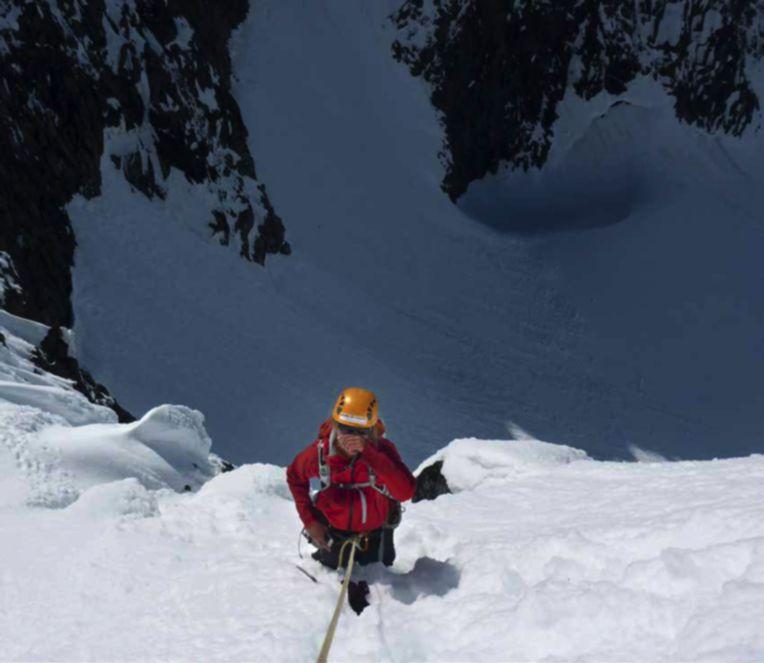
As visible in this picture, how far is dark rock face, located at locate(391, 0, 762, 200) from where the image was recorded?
3041 centimetres

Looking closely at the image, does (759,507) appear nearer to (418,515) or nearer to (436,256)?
(418,515)

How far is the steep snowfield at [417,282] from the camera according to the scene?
1667cm

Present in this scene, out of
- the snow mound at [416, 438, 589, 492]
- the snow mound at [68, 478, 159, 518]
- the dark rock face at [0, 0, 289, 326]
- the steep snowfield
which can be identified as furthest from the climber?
the steep snowfield

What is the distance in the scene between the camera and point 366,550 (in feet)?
12.8

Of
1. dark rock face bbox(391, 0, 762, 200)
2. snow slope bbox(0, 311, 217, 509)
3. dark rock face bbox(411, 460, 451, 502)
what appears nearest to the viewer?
snow slope bbox(0, 311, 217, 509)

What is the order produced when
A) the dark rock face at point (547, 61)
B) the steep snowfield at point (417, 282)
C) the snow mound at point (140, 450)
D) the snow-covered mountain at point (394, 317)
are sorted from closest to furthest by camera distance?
the snow-covered mountain at point (394, 317) < the snow mound at point (140, 450) < the steep snowfield at point (417, 282) < the dark rock face at point (547, 61)

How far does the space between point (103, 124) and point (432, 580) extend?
16592 mm

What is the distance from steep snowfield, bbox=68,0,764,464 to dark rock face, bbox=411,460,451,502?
815cm

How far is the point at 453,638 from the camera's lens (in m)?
3.06

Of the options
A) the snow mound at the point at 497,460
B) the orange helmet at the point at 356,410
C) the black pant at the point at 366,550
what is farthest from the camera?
the snow mound at the point at 497,460

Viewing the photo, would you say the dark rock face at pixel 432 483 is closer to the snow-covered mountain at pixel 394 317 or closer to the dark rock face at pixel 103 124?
the snow-covered mountain at pixel 394 317

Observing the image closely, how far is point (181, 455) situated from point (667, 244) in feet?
86.3

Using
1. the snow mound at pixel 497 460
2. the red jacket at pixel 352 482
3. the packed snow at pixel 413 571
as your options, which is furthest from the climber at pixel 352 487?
the snow mound at pixel 497 460

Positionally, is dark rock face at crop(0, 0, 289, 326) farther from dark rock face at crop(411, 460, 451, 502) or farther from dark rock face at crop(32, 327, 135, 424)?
dark rock face at crop(411, 460, 451, 502)
